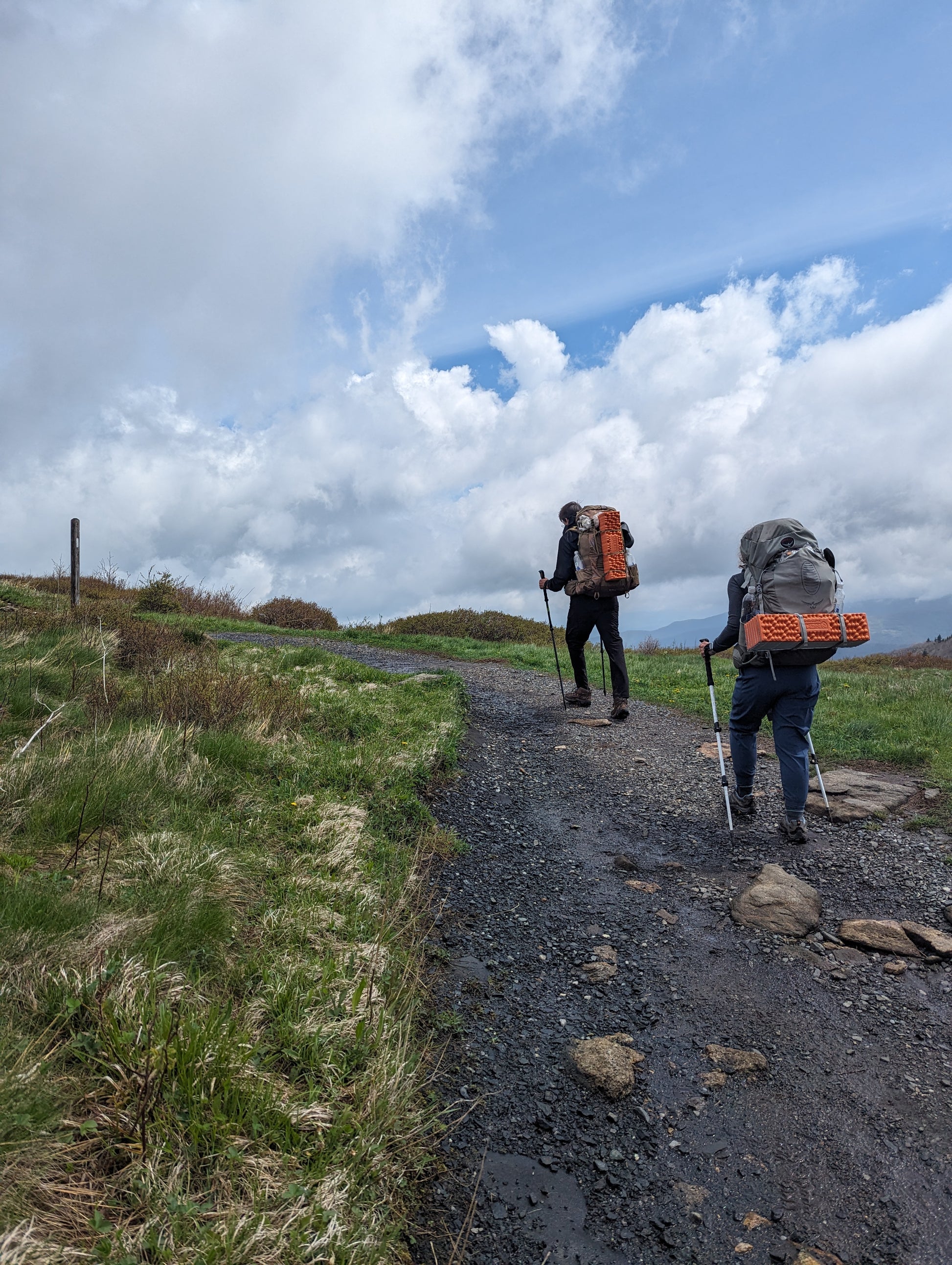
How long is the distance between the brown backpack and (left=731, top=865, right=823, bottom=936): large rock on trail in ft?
20.2

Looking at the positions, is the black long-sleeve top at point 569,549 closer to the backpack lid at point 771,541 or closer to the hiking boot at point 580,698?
the hiking boot at point 580,698

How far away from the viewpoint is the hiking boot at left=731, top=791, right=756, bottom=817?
7.18 metres

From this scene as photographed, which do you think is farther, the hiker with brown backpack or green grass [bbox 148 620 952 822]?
the hiker with brown backpack

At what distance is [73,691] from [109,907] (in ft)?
14.0

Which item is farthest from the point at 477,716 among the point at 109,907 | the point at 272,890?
the point at 109,907

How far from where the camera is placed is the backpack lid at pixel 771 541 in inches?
251

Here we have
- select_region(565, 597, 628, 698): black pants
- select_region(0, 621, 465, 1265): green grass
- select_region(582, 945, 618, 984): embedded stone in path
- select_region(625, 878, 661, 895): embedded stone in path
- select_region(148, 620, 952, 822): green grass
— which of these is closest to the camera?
select_region(0, 621, 465, 1265): green grass

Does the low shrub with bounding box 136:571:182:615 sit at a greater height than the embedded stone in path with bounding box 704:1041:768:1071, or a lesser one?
greater

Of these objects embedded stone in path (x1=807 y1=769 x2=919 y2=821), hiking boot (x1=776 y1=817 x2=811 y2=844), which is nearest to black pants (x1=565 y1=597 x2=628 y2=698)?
embedded stone in path (x1=807 y1=769 x2=919 y2=821)

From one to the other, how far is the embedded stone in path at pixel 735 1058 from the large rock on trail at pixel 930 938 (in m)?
1.83

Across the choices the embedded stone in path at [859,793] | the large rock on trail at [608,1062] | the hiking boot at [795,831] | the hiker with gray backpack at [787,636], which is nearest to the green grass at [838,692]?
the embedded stone in path at [859,793]

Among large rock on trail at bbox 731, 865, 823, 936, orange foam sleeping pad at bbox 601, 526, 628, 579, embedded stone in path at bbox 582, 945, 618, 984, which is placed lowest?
embedded stone in path at bbox 582, 945, 618, 984

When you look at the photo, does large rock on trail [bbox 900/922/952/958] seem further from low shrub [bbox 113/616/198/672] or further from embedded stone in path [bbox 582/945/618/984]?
low shrub [bbox 113/616/198/672]

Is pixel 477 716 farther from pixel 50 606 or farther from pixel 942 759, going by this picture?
pixel 50 606
